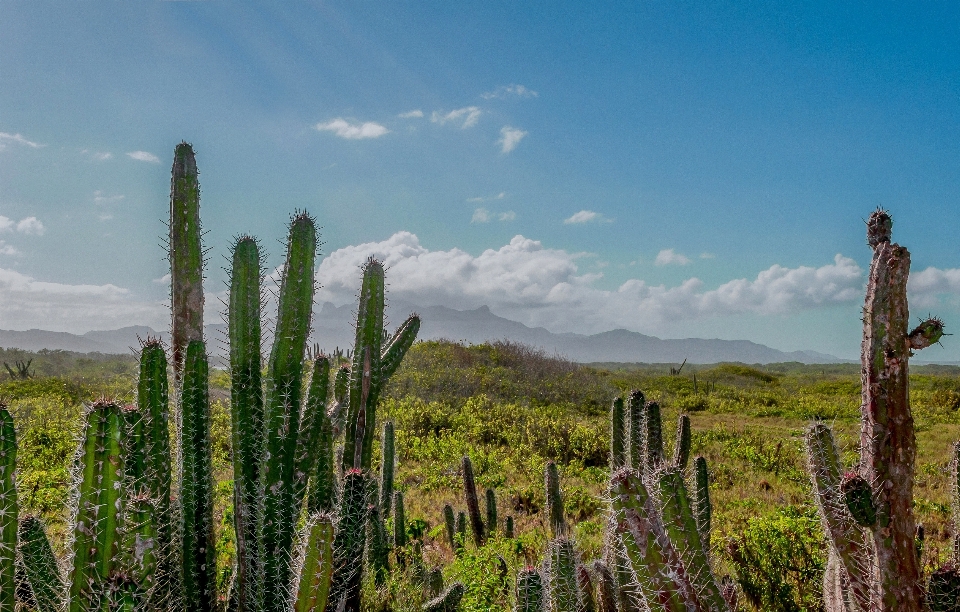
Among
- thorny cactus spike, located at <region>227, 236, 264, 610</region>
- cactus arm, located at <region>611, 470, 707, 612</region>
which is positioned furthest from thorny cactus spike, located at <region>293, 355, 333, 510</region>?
cactus arm, located at <region>611, 470, 707, 612</region>

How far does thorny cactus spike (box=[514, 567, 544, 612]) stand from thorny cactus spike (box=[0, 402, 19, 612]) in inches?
86.7

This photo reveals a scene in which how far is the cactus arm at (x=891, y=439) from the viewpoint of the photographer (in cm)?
263

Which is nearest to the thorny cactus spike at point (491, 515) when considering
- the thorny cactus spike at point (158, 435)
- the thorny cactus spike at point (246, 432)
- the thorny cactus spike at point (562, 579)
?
the thorny cactus spike at point (246, 432)

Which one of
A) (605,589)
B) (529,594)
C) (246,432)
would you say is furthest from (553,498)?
(246,432)

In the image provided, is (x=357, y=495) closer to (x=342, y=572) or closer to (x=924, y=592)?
(x=342, y=572)

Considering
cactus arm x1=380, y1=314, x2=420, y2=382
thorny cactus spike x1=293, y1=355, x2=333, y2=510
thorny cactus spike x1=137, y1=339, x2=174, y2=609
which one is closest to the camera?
thorny cactus spike x1=137, y1=339, x2=174, y2=609

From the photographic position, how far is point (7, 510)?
251 cm

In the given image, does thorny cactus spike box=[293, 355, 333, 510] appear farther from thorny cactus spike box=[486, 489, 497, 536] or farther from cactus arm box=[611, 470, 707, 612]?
thorny cactus spike box=[486, 489, 497, 536]

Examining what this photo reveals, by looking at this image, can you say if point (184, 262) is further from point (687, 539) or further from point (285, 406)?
point (687, 539)

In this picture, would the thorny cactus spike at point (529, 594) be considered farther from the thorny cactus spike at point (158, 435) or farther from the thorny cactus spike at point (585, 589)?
the thorny cactus spike at point (158, 435)

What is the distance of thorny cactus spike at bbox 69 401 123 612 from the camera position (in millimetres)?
2359

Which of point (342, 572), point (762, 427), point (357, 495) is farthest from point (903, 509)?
point (762, 427)

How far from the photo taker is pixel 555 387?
2277 cm

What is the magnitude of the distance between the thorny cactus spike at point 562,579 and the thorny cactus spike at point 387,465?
11.5 ft
